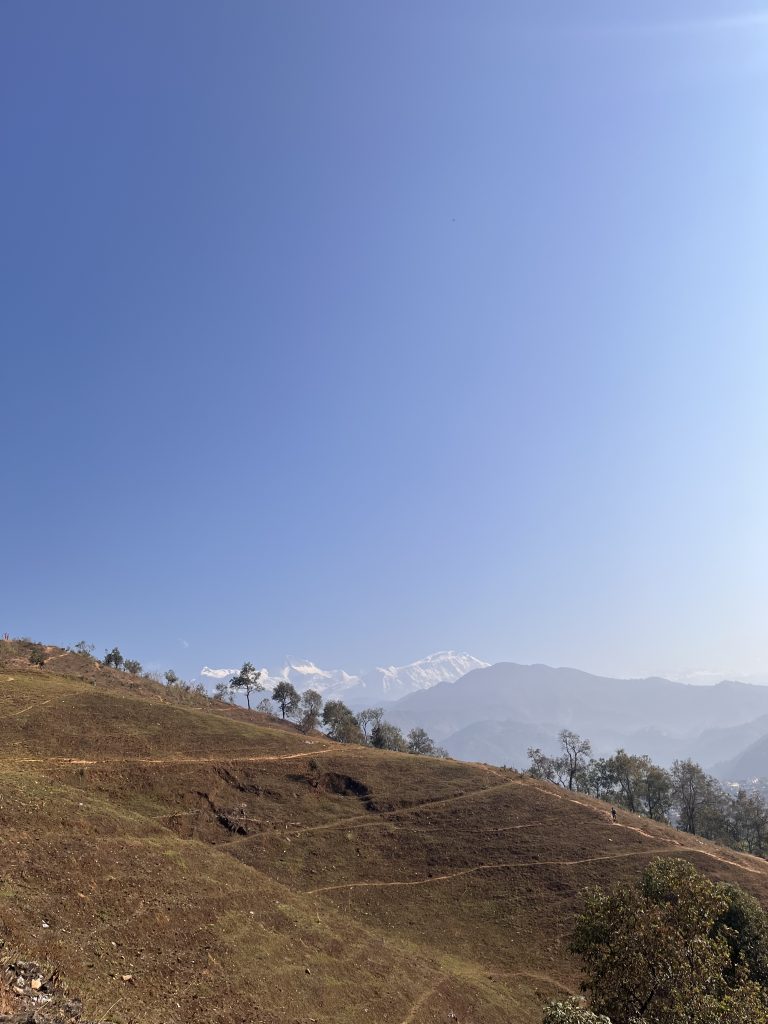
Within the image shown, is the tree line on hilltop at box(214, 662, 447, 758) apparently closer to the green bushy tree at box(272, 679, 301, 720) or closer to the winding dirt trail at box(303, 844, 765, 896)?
the green bushy tree at box(272, 679, 301, 720)

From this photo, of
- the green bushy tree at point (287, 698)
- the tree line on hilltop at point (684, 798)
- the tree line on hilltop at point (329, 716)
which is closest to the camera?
the tree line on hilltop at point (684, 798)

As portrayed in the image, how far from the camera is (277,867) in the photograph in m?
41.7

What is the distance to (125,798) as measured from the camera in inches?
1684

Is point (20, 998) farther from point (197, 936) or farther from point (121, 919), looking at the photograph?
point (197, 936)

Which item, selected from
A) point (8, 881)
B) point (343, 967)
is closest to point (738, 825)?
point (343, 967)

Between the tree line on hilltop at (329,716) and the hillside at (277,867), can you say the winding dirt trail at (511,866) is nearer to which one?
the hillside at (277,867)

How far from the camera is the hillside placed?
22453 millimetres

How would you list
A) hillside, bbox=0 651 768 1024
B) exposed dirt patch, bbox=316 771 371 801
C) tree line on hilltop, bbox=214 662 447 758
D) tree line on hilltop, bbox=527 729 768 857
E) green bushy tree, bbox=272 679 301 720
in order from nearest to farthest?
hillside, bbox=0 651 768 1024 → exposed dirt patch, bbox=316 771 371 801 → tree line on hilltop, bbox=527 729 768 857 → tree line on hilltop, bbox=214 662 447 758 → green bushy tree, bbox=272 679 301 720

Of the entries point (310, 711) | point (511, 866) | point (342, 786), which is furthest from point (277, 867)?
point (310, 711)

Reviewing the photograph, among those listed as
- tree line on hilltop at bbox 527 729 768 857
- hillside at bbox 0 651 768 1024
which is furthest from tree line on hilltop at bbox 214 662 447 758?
hillside at bbox 0 651 768 1024

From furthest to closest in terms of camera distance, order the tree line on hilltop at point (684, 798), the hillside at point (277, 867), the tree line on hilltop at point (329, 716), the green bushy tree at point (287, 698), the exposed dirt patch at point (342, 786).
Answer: the green bushy tree at point (287, 698)
the tree line on hilltop at point (329, 716)
the tree line on hilltop at point (684, 798)
the exposed dirt patch at point (342, 786)
the hillside at point (277, 867)

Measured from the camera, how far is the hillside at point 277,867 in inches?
884

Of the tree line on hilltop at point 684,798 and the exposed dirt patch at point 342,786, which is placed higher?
the exposed dirt patch at point 342,786

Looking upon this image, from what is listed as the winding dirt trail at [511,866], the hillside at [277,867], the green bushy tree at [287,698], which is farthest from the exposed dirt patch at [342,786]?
the green bushy tree at [287,698]
